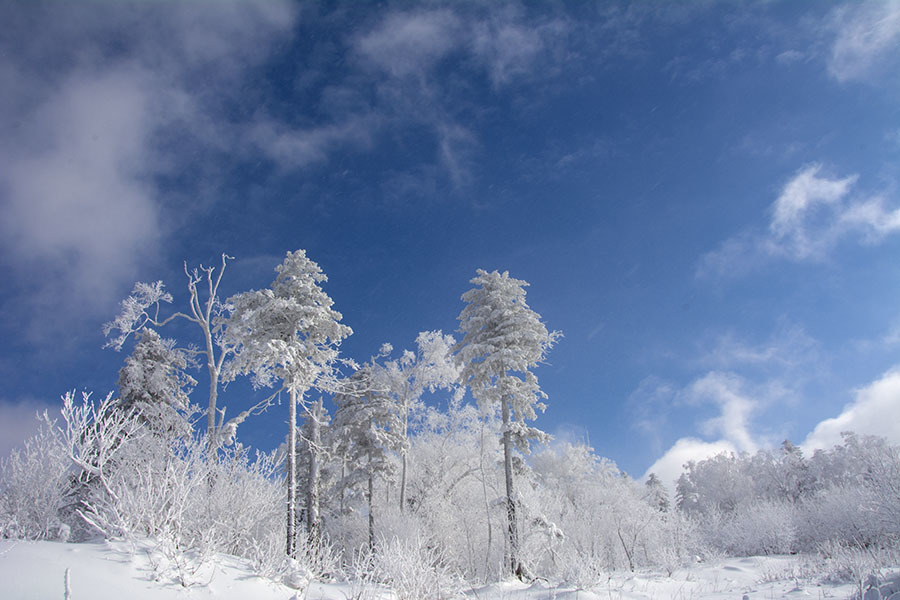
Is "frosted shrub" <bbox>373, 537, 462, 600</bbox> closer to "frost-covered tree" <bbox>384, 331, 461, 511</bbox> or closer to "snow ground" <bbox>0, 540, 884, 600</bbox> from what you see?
"snow ground" <bbox>0, 540, 884, 600</bbox>

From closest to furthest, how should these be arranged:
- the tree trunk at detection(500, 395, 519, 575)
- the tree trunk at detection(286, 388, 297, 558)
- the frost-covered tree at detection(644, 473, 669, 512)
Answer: the tree trunk at detection(286, 388, 297, 558) < the tree trunk at detection(500, 395, 519, 575) < the frost-covered tree at detection(644, 473, 669, 512)

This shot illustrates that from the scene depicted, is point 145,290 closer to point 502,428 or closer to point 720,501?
point 502,428

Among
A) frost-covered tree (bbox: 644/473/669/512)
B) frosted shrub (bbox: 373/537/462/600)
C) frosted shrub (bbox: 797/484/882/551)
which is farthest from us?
frost-covered tree (bbox: 644/473/669/512)

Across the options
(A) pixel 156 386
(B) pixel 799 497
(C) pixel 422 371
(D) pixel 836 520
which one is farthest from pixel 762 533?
(A) pixel 156 386

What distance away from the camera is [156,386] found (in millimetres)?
23188

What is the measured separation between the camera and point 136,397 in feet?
74.9

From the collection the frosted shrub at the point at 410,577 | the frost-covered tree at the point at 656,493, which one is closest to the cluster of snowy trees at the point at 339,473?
the frosted shrub at the point at 410,577

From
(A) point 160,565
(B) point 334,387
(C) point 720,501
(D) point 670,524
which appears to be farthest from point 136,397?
(C) point 720,501

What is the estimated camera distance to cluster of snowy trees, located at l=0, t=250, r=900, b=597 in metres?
10.8

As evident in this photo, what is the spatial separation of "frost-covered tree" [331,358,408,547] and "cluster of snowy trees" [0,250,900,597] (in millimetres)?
84

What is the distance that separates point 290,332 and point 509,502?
35.3ft

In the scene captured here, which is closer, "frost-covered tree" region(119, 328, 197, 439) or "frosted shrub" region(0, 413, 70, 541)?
"frosted shrub" region(0, 413, 70, 541)

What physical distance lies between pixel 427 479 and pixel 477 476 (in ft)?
10.7

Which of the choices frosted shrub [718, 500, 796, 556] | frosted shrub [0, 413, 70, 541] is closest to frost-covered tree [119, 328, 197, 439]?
frosted shrub [0, 413, 70, 541]
